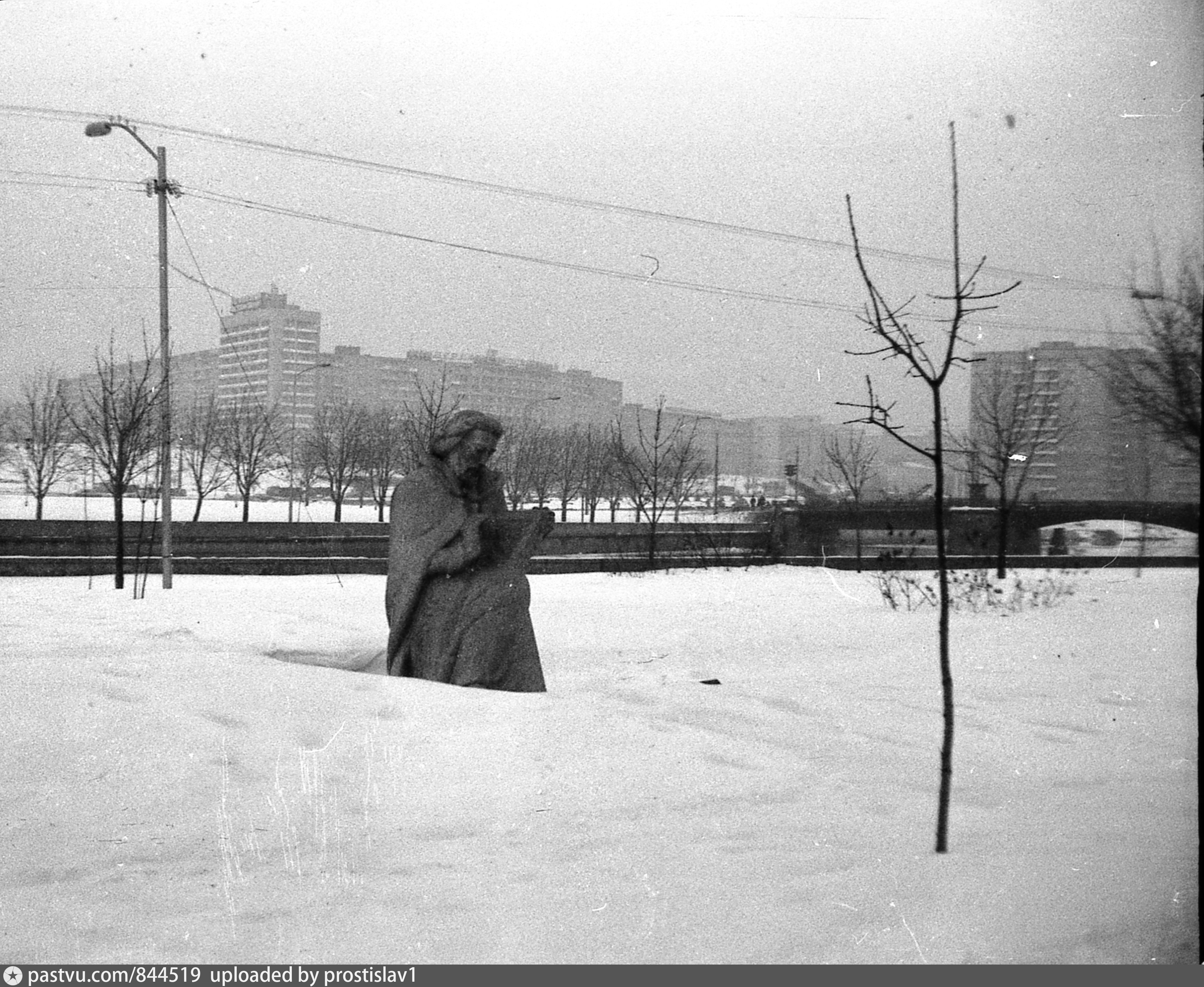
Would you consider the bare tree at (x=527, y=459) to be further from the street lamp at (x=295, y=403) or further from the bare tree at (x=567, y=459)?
the street lamp at (x=295, y=403)

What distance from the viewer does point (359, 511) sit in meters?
18.1

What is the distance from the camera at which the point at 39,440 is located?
14.6 meters

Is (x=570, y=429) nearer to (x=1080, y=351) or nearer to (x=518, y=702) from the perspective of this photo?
(x=518, y=702)

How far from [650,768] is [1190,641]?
6.05 ft

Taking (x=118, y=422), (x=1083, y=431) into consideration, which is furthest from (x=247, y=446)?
(x=1083, y=431)

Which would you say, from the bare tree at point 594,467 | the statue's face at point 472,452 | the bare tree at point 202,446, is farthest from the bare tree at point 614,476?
the statue's face at point 472,452

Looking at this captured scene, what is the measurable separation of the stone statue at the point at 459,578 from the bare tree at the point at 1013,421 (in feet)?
6.66

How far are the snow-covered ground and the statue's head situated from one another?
1.11 metres

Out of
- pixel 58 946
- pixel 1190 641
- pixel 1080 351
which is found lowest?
pixel 58 946

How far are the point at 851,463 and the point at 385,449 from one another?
5476mm

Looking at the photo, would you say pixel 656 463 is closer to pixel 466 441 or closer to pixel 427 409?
pixel 427 409

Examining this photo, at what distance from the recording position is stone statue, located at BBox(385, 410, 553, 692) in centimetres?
507

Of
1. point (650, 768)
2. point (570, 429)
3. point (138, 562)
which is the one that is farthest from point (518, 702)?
point (138, 562)

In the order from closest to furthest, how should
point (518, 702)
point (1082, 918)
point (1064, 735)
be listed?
1. point (1082, 918)
2. point (1064, 735)
3. point (518, 702)
